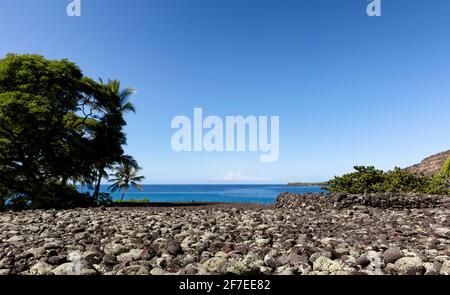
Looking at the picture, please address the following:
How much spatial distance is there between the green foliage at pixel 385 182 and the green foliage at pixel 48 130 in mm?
13854

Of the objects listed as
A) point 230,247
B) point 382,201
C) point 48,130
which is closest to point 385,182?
point 382,201

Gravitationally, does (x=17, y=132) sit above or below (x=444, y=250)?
above

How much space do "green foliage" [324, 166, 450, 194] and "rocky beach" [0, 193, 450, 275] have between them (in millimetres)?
7345

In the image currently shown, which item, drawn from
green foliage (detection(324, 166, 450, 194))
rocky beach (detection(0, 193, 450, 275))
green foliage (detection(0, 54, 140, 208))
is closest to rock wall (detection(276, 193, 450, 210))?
green foliage (detection(324, 166, 450, 194))

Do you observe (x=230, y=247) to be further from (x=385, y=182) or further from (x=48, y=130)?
(x=48, y=130)

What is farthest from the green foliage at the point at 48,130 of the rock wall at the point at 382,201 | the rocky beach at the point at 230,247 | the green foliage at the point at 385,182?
the green foliage at the point at 385,182

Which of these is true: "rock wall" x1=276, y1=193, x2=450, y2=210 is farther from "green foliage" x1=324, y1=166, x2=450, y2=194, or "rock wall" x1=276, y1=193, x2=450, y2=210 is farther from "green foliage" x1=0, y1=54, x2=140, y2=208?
"green foliage" x1=0, y1=54, x2=140, y2=208

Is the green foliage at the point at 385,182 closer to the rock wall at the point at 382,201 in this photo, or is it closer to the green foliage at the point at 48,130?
the rock wall at the point at 382,201

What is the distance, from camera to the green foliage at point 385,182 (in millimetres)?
15078
